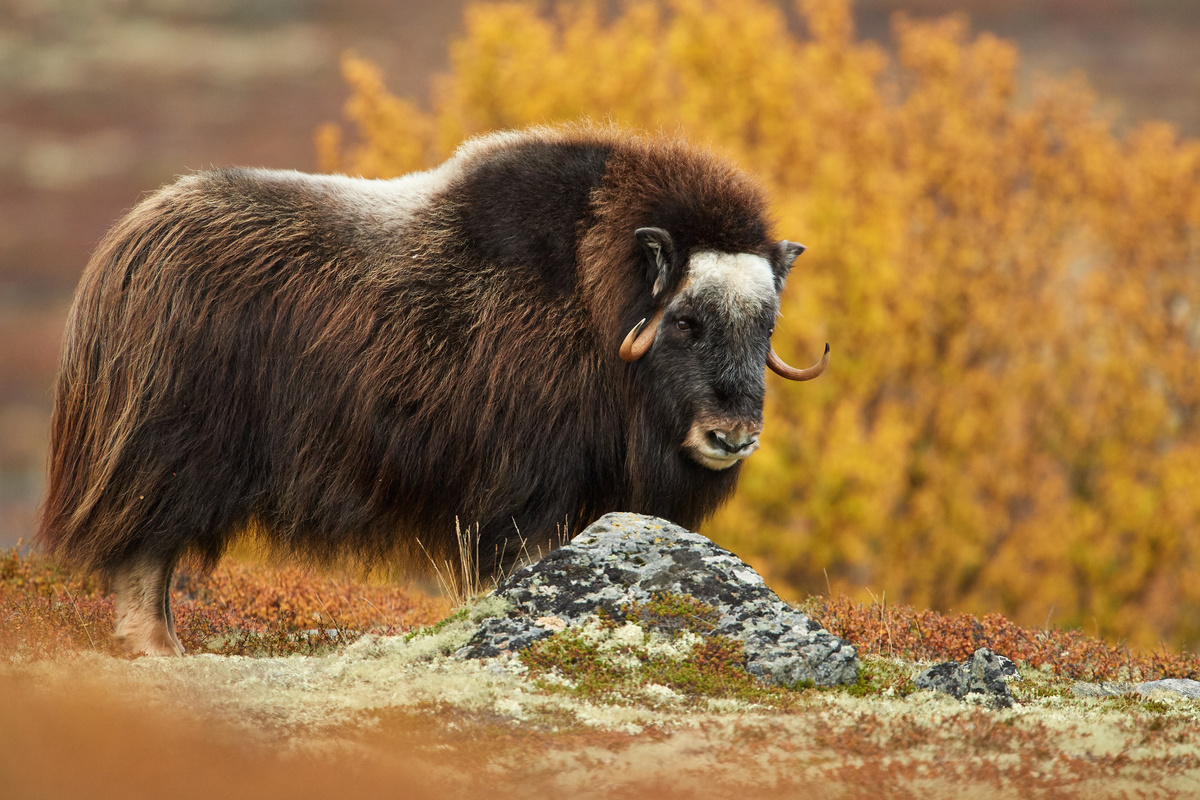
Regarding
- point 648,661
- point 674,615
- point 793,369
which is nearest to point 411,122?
point 793,369

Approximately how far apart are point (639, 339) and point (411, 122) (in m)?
11.2

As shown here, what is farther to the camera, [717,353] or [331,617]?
[331,617]

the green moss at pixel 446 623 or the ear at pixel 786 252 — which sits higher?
the ear at pixel 786 252

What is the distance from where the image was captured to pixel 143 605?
4227 millimetres

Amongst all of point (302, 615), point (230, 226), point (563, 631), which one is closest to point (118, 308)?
point (230, 226)

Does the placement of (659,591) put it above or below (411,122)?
below

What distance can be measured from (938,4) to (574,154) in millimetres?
43833

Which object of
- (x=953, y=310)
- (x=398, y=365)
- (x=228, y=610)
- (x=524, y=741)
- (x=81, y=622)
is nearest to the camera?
(x=524, y=741)

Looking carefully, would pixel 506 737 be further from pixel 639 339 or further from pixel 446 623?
pixel 639 339

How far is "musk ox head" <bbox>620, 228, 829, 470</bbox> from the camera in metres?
4.32

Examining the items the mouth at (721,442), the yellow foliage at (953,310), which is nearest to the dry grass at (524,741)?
the mouth at (721,442)

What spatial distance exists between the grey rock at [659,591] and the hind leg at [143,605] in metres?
1.32

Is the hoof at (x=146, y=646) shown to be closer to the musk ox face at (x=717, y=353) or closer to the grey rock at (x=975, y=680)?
the musk ox face at (x=717, y=353)

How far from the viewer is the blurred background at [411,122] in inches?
558
